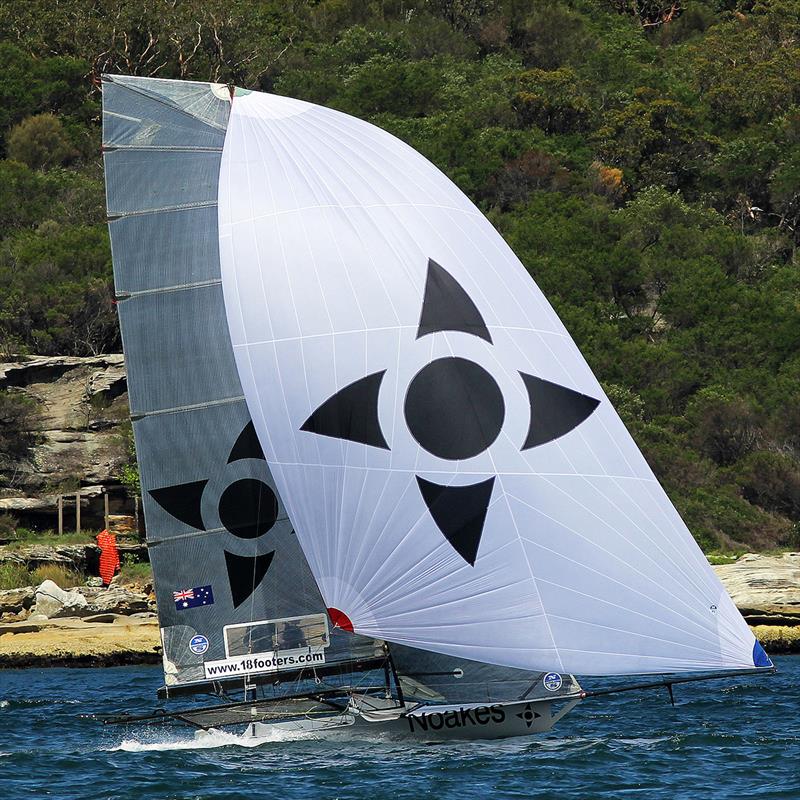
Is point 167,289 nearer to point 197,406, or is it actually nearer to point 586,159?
point 197,406

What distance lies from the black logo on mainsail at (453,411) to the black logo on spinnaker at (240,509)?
109 centimetres

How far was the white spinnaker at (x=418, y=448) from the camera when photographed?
1343 cm

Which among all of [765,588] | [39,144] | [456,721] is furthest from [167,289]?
[39,144]

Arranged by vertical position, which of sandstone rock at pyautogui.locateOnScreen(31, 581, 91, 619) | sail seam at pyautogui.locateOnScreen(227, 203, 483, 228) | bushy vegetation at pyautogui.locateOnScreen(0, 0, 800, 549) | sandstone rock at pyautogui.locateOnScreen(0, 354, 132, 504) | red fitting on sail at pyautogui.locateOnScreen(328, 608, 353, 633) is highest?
bushy vegetation at pyautogui.locateOnScreen(0, 0, 800, 549)

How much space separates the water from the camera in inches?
514

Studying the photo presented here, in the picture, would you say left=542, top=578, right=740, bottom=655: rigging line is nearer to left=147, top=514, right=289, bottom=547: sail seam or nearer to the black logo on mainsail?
the black logo on mainsail

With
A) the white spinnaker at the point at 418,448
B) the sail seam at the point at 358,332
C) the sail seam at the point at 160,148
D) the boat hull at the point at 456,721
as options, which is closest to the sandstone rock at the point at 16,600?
the boat hull at the point at 456,721

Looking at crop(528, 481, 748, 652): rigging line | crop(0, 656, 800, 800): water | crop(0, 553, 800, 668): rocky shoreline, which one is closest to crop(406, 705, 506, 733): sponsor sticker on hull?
crop(0, 656, 800, 800): water

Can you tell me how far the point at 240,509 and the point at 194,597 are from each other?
96cm

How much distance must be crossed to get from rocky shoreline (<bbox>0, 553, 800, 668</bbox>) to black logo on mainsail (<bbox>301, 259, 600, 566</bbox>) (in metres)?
12.5

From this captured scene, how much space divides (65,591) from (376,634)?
16.2m

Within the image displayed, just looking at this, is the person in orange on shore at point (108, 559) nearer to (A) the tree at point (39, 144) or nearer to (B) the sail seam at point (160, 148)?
(B) the sail seam at point (160, 148)

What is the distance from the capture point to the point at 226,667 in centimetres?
1480

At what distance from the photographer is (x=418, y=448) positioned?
45.9ft
